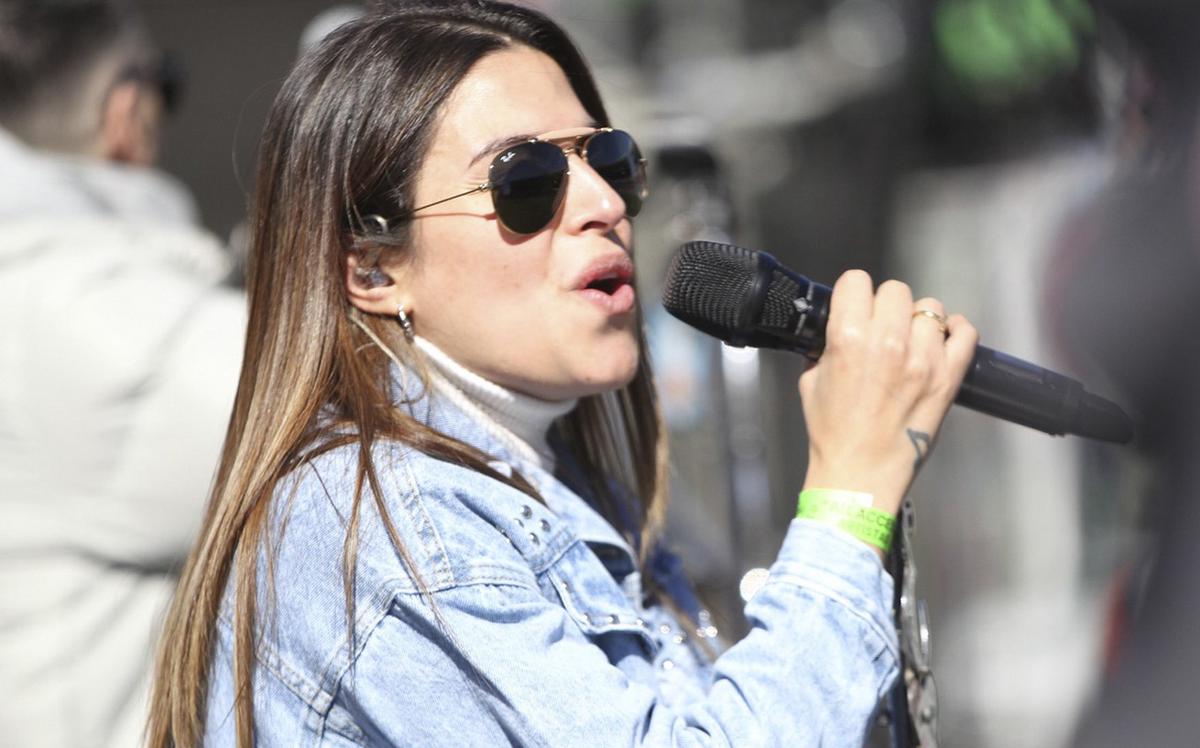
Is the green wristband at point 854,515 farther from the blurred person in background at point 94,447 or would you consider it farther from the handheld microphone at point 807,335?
the blurred person in background at point 94,447

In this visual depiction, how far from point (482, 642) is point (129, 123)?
196 centimetres

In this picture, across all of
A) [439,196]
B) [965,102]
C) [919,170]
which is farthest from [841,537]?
[919,170]

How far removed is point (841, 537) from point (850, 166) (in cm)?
422

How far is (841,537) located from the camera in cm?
119

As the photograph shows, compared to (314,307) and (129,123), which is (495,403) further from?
(129,123)

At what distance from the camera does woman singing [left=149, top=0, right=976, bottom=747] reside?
3.70 ft

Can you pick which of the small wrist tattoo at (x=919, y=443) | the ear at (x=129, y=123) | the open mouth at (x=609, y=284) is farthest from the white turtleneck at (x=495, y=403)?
the ear at (x=129, y=123)

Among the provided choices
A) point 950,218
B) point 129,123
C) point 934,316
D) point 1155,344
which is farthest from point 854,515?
point 950,218

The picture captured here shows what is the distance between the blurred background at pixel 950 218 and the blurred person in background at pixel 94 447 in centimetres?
28

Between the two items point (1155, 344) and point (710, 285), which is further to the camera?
point (1155, 344)

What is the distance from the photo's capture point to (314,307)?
1.35 m

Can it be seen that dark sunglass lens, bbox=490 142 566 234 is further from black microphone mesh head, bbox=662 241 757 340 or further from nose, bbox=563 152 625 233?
black microphone mesh head, bbox=662 241 757 340

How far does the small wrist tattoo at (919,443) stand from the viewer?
1.23 m

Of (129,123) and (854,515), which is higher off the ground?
(129,123)
